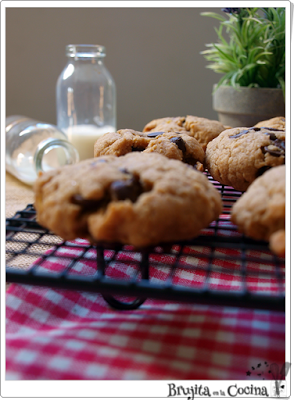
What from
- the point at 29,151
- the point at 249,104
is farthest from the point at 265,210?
the point at 29,151

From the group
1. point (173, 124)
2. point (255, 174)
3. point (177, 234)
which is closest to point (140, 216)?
point (177, 234)

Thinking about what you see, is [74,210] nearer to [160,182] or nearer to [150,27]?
[160,182]

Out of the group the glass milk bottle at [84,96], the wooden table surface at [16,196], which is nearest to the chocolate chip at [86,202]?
the wooden table surface at [16,196]

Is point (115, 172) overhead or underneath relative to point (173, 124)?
underneath

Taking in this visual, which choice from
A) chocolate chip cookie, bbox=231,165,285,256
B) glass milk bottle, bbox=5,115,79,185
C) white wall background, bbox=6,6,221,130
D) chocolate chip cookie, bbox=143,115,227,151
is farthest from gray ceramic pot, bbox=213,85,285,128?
chocolate chip cookie, bbox=231,165,285,256

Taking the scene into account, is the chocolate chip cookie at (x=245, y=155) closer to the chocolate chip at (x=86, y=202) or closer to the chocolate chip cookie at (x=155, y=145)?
the chocolate chip cookie at (x=155, y=145)

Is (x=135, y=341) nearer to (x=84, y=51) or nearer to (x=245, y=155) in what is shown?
(x=245, y=155)
